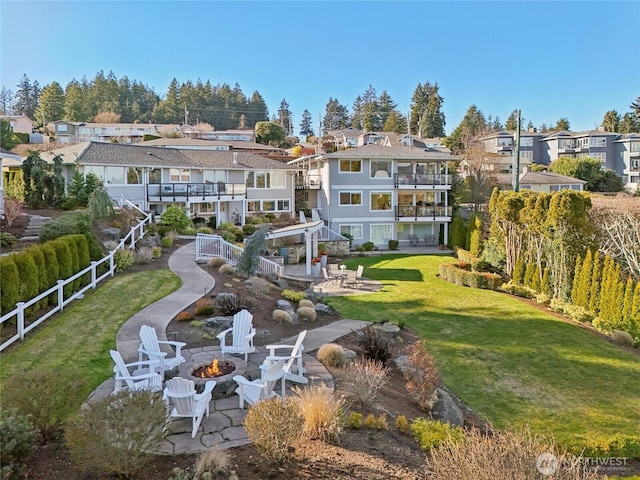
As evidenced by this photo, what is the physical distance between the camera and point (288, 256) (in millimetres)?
29500

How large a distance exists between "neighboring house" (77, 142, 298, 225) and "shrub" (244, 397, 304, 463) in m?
26.0

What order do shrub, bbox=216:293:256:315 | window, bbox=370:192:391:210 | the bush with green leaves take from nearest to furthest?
shrub, bbox=216:293:256:315 → the bush with green leaves → window, bbox=370:192:391:210

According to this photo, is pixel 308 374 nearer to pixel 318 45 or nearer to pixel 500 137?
pixel 318 45

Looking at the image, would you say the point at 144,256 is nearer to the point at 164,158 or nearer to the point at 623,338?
the point at 164,158

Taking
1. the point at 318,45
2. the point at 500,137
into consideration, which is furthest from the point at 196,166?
the point at 500,137

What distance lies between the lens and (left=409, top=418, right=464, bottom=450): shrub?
6.94 metres

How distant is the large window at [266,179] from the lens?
39312mm

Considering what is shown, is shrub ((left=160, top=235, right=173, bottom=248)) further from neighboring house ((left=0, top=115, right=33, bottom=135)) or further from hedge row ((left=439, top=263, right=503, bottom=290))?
neighboring house ((left=0, top=115, right=33, bottom=135))

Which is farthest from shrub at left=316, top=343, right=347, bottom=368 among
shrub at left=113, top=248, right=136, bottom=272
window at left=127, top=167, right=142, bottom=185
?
window at left=127, top=167, right=142, bottom=185

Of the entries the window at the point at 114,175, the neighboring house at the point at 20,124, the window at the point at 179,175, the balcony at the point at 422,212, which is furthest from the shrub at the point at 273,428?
the neighboring house at the point at 20,124

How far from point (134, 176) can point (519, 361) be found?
28.7m

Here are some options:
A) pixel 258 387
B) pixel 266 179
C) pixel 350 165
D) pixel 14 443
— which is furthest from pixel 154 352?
pixel 266 179

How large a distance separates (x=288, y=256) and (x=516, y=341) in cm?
1753

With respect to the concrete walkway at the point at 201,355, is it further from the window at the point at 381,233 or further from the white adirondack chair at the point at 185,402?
the window at the point at 381,233
